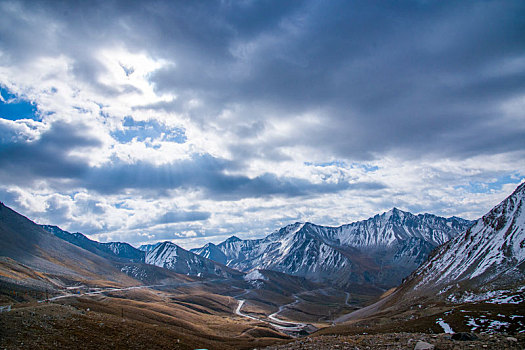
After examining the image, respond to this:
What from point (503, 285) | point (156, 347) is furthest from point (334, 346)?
point (503, 285)

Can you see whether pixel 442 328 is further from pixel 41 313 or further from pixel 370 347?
pixel 41 313

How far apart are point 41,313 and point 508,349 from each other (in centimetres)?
5817

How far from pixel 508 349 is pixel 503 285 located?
5620 inches

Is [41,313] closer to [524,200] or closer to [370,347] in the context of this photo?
[370,347]

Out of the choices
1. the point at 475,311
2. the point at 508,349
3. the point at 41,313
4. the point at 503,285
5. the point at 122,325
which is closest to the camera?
the point at 508,349

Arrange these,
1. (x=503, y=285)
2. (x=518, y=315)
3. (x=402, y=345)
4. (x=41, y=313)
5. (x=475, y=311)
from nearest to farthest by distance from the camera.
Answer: (x=402, y=345) → (x=41, y=313) → (x=518, y=315) → (x=475, y=311) → (x=503, y=285)

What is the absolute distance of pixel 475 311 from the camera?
75.8 metres

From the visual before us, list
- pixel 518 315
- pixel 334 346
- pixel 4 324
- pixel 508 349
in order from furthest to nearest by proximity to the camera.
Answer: pixel 518 315 → pixel 4 324 → pixel 334 346 → pixel 508 349

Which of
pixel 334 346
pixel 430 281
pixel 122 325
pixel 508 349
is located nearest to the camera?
pixel 508 349

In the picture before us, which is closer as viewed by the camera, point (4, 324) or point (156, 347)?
point (4, 324)

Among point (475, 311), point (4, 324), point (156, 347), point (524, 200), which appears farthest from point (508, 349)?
point (524, 200)

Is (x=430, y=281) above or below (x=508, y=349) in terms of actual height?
below

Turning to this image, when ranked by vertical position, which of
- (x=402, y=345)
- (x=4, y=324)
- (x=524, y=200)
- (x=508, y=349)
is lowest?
(x=4, y=324)

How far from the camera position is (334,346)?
3300 centimetres
